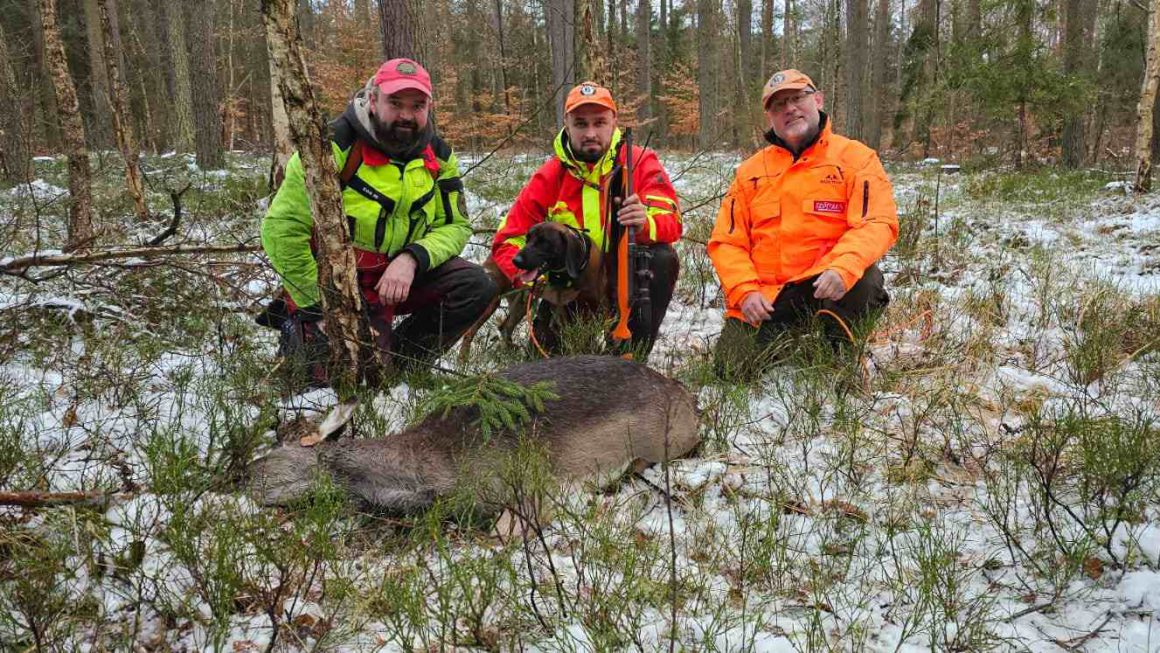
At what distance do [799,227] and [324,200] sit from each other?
2820 mm

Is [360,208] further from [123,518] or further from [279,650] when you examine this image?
[279,650]

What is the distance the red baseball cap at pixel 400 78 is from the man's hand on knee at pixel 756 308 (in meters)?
2.31

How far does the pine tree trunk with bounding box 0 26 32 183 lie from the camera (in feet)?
16.4

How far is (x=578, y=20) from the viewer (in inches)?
246

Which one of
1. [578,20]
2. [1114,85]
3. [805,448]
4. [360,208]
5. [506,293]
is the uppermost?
[1114,85]

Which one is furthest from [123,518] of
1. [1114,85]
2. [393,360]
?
[1114,85]

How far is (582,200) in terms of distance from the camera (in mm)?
4898

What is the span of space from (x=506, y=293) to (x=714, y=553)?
8.95 feet

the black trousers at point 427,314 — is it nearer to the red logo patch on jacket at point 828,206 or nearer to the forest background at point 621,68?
the forest background at point 621,68

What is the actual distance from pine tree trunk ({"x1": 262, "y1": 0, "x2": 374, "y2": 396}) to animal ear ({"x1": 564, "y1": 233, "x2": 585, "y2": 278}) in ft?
4.40

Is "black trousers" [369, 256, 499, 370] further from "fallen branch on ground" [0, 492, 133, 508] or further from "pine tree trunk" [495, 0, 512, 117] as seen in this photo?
"pine tree trunk" [495, 0, 512, 117]

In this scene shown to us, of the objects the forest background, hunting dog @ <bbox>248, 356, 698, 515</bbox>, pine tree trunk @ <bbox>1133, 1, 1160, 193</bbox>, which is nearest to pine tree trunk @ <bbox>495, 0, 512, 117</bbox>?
the forest background

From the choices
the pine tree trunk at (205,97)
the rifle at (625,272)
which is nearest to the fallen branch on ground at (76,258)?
the rifle at (625,272)

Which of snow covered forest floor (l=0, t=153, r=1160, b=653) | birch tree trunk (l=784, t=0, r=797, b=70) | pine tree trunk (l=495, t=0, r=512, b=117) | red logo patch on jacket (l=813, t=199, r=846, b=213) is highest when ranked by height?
birch tree trunk (l=784, t=0, r=797, b=70)
